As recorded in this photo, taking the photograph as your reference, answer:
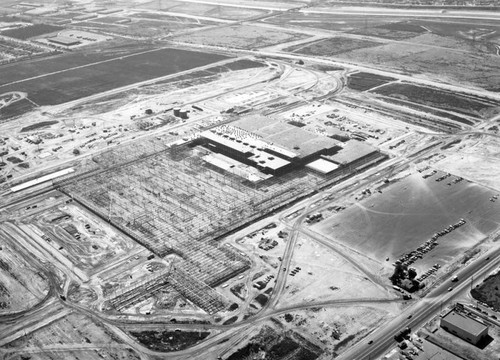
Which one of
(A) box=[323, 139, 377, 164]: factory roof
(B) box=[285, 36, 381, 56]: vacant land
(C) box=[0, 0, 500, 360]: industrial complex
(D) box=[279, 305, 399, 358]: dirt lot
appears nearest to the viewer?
(D) box=[279, 305, 399, 358]: dirt lot

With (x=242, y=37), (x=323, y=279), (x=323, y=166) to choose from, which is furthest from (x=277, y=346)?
(x=242, y=37)

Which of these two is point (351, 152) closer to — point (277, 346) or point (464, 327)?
point (464, 327)

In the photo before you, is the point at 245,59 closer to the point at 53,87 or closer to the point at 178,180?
the point at 53,87

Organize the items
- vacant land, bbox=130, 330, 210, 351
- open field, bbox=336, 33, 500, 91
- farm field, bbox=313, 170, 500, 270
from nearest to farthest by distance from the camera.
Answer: vacant land, bbox=130, 330, 210, 351 → farm field, bbox=313, 170, 500, 270 → open field, bbox=336, 33, 500, 91

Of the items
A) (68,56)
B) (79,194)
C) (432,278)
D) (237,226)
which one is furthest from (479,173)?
(68,56)

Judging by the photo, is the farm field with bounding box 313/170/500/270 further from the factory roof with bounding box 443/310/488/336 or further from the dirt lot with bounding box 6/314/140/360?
the dirt lot with bounding box 6/314/140/360

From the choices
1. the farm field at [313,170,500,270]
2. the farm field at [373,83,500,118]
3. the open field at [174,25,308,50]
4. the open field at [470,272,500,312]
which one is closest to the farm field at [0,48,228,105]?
the open field at [174,25,308,50]

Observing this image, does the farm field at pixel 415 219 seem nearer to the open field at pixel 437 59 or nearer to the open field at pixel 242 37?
the open field at pixel 437 59
